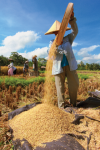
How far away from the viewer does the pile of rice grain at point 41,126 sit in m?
1.51

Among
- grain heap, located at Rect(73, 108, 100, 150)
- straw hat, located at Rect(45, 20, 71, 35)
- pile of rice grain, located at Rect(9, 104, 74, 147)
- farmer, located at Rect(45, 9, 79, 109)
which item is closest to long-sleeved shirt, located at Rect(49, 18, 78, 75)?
farmer, located at Rect(45, 9, 79, 109)

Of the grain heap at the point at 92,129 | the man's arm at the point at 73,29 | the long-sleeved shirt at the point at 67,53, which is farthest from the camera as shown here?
the long-sleeved shirt at the point at 67,53

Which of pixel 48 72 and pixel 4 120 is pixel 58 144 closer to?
pixel 4 120

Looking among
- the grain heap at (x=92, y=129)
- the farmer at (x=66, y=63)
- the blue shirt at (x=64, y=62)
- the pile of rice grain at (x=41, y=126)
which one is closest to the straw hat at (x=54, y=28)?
the farmer at (x=66, y=63)

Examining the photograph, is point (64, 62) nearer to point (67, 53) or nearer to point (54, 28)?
point (67, 53)

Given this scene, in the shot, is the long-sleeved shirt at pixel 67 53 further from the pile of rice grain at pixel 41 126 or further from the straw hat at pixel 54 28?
the pile of rice grain at pixel 41 126

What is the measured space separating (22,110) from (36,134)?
2.77ft

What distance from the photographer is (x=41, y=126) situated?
1.66 m

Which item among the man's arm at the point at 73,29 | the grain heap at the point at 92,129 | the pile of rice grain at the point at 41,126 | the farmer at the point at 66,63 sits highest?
the man's arm at the point at 73,29

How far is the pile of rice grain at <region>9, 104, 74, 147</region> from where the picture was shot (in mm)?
1512

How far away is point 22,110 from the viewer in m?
2.30

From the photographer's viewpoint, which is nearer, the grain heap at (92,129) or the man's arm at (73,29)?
the grain heap at (92,129)

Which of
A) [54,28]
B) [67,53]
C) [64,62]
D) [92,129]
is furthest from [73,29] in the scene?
[92,129]

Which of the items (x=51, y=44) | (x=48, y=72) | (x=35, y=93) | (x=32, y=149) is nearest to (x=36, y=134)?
(x=32, y=149)
